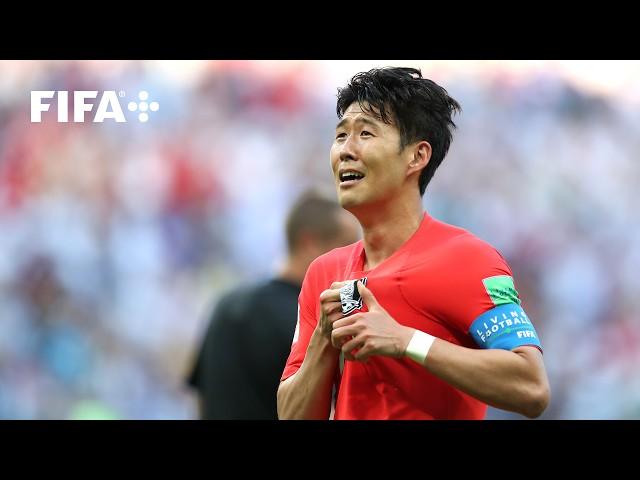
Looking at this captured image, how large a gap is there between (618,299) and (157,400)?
3.68m

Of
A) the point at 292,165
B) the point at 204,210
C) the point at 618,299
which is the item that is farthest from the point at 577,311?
the point at 204,210

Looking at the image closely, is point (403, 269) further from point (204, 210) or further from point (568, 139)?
point (568, 139)

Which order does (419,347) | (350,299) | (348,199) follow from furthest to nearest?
(348,199) → (350,299) → (419,347)

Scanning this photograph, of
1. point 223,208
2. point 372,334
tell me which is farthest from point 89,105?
point 372,334

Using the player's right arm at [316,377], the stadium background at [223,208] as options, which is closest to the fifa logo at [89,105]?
the stadium background at [223,208]

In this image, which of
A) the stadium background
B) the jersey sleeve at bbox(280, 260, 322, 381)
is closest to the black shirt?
the jersey sleeve at bbox(280, 260, 322, 381)

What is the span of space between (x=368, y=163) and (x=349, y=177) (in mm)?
66

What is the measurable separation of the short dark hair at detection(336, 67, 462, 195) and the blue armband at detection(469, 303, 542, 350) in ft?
1.58

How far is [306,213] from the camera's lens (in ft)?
13.8

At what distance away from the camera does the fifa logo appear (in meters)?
7.30

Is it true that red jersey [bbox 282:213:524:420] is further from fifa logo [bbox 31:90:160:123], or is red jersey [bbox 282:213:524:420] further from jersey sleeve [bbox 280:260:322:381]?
fifa logo [bbox 31:90:160:123]

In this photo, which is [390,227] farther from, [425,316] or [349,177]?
[425,316]

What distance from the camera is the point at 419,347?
2.20 metres

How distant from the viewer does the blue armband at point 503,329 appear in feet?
7.37
